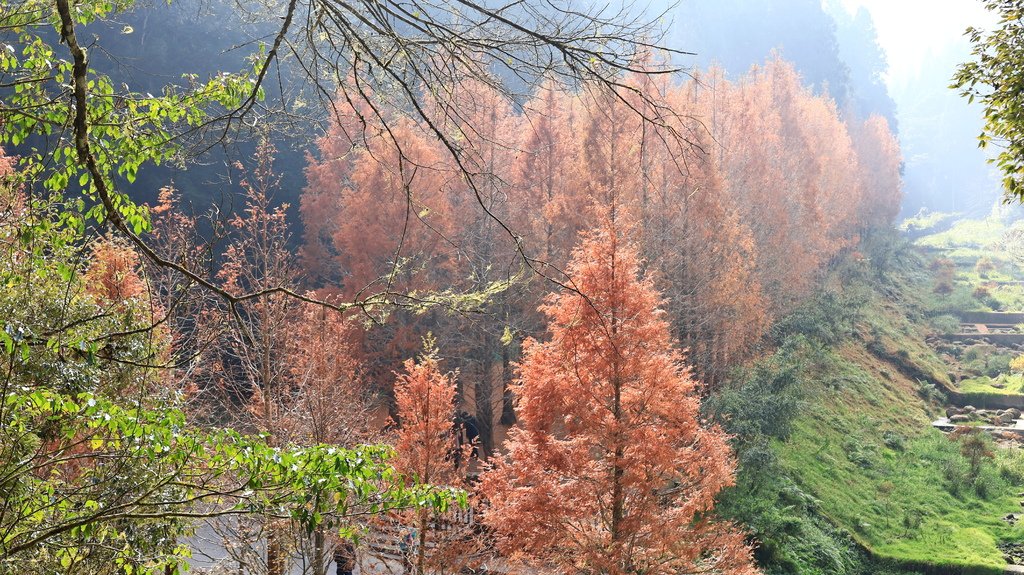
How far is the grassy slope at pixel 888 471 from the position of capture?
1336 centimetres

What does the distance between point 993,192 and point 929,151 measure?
43.7 feet

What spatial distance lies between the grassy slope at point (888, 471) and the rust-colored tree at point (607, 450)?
295 inches

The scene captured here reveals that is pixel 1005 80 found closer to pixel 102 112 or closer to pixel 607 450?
pixel 607 450

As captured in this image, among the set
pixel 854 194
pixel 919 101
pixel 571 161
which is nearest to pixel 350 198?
pixel 571 161

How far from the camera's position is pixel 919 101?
10700 cm

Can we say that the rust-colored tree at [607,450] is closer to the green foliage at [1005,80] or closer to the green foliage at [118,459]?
the green foliage at [1005,80]

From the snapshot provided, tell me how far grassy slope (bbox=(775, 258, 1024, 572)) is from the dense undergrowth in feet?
0.13

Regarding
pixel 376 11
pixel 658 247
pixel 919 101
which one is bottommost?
pixel 376 11

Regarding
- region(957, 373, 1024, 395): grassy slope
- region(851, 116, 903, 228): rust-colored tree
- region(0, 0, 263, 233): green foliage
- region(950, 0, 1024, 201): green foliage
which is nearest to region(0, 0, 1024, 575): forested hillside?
region(0, 0, 263, 233): green foliage

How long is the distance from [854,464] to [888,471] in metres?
0.89

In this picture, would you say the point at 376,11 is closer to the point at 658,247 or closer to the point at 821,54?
the point at 658,247

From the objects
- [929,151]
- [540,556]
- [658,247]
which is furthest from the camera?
[929,151]

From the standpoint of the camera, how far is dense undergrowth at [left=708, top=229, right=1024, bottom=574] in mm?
12211

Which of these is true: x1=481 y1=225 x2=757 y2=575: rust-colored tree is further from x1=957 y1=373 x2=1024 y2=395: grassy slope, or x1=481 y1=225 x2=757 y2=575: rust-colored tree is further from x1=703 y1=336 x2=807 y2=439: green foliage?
x1=957 y1=373 x2=1024 y2=395: grassy slope
